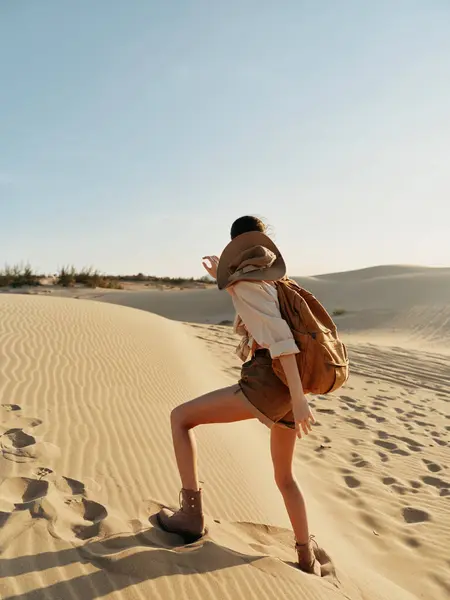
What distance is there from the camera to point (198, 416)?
2627 millimetres

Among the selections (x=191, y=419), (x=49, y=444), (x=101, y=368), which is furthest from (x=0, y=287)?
(x=191, y=419)

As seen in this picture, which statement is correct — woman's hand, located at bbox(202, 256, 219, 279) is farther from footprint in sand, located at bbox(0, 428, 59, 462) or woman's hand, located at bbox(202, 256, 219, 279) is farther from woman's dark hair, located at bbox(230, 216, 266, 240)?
footprint in sand, located at bbox(0, 428, 59, 462)

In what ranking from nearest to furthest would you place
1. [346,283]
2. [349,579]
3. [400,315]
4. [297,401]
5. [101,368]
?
[297,401]
[349,579]
[101,368]
[400,315]
[346,283]

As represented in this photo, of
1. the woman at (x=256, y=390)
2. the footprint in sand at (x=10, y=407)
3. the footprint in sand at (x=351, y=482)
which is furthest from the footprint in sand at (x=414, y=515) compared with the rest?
the footprint in sand at (x=10, y=407)

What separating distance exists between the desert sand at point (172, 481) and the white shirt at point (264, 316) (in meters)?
1.15

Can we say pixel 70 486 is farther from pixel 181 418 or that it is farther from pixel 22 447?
pixel 181 418

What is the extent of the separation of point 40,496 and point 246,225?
2011 mm

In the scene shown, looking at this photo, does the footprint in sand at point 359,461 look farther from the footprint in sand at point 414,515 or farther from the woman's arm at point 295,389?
the woman's arm at point 295,389

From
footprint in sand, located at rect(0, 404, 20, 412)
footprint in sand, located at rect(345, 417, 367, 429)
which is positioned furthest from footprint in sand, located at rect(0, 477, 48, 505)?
footprint in sand, located at rect(345, 417, 367, 429)

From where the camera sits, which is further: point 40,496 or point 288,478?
point 40,496

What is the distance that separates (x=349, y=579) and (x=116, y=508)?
1.40 meters

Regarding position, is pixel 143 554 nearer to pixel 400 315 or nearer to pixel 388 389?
pixel 388 389

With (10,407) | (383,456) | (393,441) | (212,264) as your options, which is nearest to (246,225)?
(212,264)

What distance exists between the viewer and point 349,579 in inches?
113
